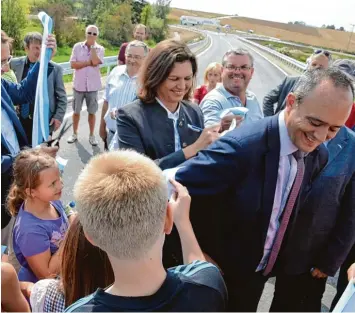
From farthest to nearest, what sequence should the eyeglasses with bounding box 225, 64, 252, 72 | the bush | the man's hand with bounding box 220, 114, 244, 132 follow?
1. the bush
2. the eyeglasses with bounding box 225, 64, 252, 72
3. the man's hand with bounding box 220, 114, 244, 132

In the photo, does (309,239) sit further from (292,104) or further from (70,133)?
(70,133)

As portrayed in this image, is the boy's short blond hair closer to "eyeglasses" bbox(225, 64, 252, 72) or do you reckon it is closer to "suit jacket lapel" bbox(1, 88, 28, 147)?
"suit jacket lapel" bbox(1, 88, 28, 147)

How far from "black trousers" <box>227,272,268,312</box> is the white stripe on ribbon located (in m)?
2.12

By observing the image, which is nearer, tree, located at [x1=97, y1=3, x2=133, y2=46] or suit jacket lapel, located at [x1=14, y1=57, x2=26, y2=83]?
suit jacket lapel, located at [x1=14, y1=57, x2=26, y2=83]

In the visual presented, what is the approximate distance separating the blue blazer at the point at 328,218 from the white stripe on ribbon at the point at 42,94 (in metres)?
2.33

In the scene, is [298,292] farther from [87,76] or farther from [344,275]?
[87,76]

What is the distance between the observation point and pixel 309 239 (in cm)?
218

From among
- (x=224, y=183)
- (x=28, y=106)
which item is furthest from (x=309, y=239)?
(x=28, y=106)

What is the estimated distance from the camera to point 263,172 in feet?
6.18

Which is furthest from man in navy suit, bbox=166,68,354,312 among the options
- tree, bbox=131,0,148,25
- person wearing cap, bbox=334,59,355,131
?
tree, bbox=131,0,148,25

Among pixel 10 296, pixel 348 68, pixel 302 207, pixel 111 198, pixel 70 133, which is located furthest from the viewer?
pixel 70 133

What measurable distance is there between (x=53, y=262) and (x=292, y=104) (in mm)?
1519

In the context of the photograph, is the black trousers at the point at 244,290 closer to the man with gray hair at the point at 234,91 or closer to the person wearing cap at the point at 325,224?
the person wearing cap at the point at 325,224

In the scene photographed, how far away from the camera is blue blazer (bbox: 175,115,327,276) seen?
1856 millimetres
